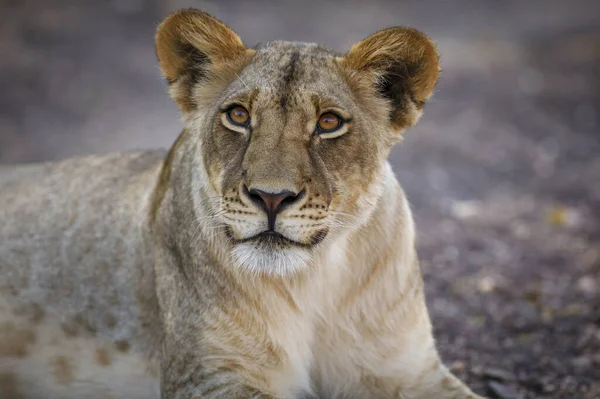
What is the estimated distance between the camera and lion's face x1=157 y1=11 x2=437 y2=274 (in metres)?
3.06

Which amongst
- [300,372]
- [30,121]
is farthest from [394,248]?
[30,121]

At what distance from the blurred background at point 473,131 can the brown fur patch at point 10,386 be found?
7.56ft

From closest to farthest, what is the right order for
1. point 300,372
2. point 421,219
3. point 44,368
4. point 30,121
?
1. point 300,372
2. point 44,368
3. point 421,219
4. point 30,121

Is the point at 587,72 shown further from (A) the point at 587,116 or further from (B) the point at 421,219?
(B) the point at 421,219

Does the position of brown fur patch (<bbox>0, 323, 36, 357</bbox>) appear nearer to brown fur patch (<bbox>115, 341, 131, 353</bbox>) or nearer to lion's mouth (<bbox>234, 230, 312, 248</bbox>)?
brown fur patch (<bbox>115, 341, 131, 353</bbox>)

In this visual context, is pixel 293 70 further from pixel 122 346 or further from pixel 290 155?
pixel 122 346

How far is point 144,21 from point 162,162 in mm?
8275

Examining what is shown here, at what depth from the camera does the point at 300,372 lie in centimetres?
370

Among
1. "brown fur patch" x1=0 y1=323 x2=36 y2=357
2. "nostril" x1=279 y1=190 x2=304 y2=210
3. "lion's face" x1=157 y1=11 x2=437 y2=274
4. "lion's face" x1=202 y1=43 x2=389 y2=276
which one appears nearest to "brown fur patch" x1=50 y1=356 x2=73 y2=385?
"brown fur patch" x1=0 y1=323 x2=36 y2=357

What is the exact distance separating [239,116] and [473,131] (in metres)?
6.82

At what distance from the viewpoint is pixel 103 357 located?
4145 millimetres

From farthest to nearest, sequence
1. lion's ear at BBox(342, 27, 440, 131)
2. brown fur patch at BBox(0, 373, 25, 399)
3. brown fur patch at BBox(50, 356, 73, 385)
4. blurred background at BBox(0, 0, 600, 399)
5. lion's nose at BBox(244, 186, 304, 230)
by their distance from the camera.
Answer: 1. blurred background at BBox(0, 0, 600, 399)
2. brown fur patch at BBox(0, 373, 25, 399)
3. brown fur patch at BBox(50, 356, 73, 385)
4. lion's ear at BBox(342, 27, 440, 131)
5. lion's nose at BBox(244, 186, 304, 230)

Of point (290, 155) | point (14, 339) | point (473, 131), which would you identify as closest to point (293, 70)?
point (290, 155)

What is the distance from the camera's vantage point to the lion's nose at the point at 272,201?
9.76 ft
